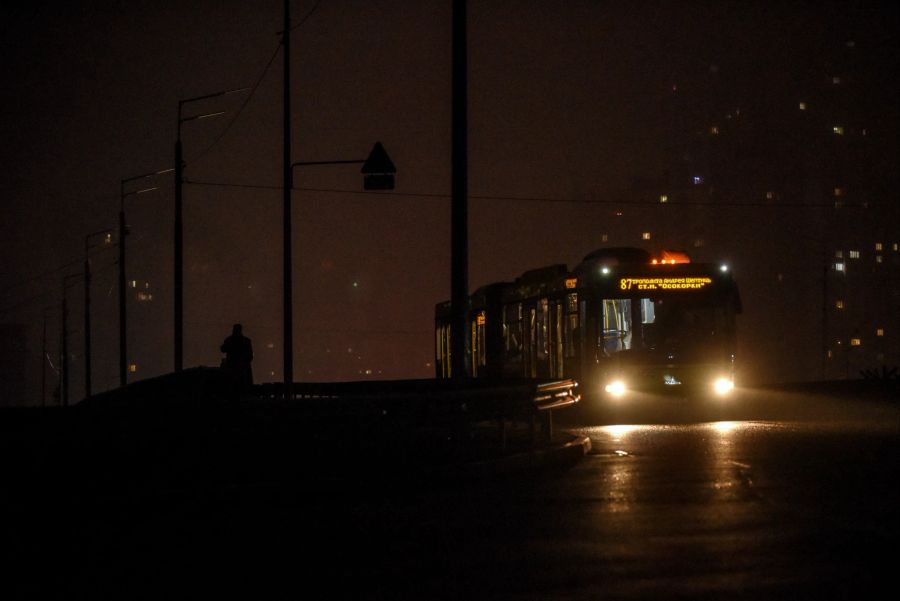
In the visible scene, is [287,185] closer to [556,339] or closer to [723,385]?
[556,339]

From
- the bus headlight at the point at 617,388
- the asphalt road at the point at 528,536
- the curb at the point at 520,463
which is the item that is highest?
the bus headlight at the point at 617,388

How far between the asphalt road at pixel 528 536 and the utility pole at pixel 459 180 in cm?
371

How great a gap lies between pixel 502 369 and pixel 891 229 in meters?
101

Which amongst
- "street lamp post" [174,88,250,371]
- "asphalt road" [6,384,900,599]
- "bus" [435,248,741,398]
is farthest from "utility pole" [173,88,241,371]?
"asphalt road" [6,384,900,599]

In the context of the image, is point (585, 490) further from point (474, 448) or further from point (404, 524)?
point (474, 448)

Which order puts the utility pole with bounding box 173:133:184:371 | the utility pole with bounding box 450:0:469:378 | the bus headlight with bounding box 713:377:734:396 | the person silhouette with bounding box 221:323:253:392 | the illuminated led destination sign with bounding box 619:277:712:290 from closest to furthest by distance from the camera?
1. the utility pole with bounding box 450:0:469:378
2. the person silhouette with bounding box 221:323:253:392
3. the bus headlight with bounding box 713:377:734:396
4. the illuminated led destination sign with bounding box 619:277:712:290
5. the utility pole with bounding box 173:133:184:371

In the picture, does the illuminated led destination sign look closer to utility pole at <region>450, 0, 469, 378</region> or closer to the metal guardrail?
the metal guardrail

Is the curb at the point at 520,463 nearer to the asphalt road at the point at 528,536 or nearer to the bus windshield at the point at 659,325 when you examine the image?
the asphalt road at the point at 528,536

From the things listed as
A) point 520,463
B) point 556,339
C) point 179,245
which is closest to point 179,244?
point 179,245

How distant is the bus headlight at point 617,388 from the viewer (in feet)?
88.6

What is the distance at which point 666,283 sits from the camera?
27516 millimetres

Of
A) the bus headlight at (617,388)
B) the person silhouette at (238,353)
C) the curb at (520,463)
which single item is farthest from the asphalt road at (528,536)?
the bus headlight at (617,388)

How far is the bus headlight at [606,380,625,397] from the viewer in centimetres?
2700

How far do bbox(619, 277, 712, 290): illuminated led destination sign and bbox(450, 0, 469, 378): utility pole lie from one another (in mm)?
9266
